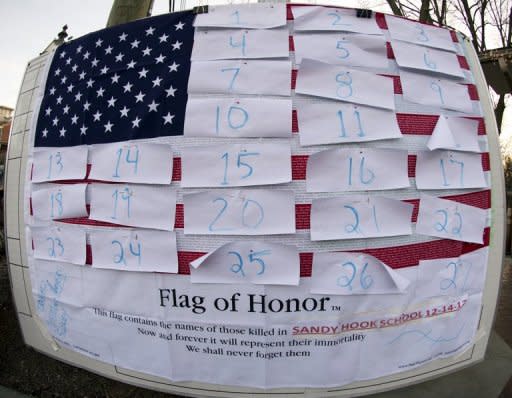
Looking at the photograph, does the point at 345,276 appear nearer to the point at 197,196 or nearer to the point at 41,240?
the point at 197,196

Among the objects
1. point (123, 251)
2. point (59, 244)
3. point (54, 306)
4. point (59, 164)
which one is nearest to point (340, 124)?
point (123, 251)

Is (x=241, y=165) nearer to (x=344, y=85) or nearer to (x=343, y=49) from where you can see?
(x=344, y=85)

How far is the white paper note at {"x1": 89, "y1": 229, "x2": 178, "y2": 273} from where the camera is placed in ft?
5.28

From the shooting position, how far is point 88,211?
1.74 m

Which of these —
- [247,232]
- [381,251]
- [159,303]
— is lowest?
[159,303]

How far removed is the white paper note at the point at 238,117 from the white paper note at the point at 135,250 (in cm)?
57

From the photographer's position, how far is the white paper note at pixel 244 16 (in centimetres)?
167

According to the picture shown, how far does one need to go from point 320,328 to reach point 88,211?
4.60ft

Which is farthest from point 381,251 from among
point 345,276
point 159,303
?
point 159,303

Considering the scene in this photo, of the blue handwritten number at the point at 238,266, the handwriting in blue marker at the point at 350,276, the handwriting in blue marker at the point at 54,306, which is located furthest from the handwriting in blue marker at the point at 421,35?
the handwriting in blue marker at the point at 54,306

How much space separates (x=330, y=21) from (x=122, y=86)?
1.17 meters

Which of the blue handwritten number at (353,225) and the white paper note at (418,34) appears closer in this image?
the blue handwritten number at (353,225)

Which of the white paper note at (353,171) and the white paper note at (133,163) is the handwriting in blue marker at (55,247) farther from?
the white paper note at (353,171)

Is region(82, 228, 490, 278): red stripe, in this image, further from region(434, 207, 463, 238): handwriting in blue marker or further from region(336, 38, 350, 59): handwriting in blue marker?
region(336, 38, 350, 59): handwriting in blue marker
